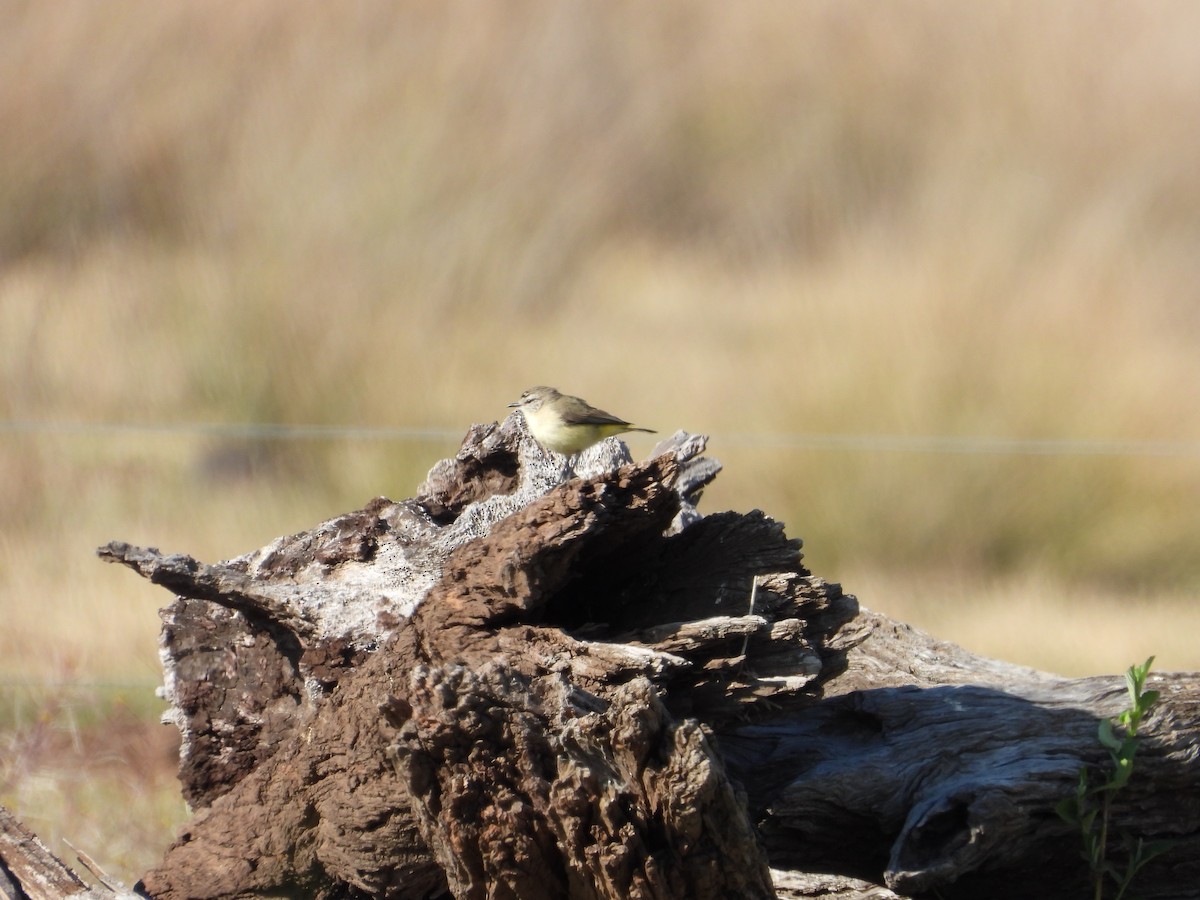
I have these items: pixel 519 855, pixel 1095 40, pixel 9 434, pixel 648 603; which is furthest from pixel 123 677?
pixel 1095 40

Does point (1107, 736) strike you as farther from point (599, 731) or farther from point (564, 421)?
point (564, 421)

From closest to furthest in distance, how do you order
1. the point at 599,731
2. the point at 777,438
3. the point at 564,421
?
1. the point at 599,731
2. the point at 564,421
3. the point at 777,438

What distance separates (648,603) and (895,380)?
2850 mm

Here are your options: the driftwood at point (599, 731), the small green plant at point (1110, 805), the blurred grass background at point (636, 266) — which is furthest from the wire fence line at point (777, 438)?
the small green plant at point (1110, 805)

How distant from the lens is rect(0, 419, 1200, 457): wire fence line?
426cm

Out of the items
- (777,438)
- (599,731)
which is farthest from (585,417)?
(599,731)

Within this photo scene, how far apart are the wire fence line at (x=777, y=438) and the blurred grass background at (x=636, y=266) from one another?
0.05 ft

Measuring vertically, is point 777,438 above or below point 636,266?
below

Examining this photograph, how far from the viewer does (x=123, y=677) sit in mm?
3646

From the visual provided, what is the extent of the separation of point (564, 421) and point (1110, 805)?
1.52 m

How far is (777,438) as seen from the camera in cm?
438

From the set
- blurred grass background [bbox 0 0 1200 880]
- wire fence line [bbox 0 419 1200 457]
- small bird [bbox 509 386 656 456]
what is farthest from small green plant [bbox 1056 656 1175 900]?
wire fence line [bbox 0 419 1200 457]

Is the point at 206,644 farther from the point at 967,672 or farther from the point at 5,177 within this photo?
the point at 5,177

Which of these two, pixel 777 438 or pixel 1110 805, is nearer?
pixel 1110 805
